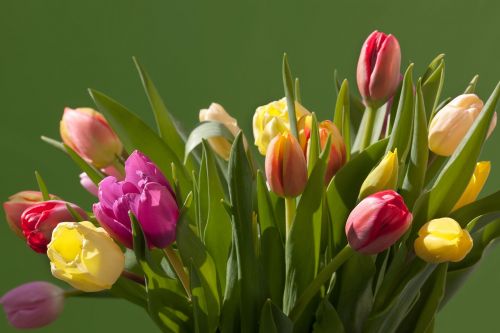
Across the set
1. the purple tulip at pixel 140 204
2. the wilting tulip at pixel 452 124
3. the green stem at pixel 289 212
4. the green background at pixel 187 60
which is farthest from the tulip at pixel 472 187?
the green background at pixel 187 60

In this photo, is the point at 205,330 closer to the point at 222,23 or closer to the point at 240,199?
the point at 240,199

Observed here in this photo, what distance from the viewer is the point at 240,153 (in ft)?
2.05

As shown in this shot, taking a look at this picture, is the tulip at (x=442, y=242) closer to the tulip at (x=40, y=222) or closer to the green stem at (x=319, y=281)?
the green stem at (x=319, y=281)

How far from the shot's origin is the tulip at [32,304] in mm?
689

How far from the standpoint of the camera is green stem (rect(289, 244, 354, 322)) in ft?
2.10

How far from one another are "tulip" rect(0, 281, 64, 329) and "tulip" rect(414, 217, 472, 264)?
0.28 m

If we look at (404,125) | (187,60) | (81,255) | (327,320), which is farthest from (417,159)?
(187,60)

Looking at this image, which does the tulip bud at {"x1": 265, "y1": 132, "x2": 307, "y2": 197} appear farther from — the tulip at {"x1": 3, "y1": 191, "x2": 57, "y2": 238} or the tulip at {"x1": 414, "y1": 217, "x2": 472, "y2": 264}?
the tulip at {"x1": 3, "y1": 191, "x2": 57, "y2": 238}

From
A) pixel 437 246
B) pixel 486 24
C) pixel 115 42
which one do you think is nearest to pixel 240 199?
pixel 437 246

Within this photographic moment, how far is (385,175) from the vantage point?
0.64 metres

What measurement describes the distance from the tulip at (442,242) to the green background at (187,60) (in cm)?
72

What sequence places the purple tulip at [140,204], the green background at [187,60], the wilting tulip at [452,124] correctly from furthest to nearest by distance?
1. the green background at [187,60]
2. the wilting tulip at [452,124]
3. the purple tulip at [140,204]

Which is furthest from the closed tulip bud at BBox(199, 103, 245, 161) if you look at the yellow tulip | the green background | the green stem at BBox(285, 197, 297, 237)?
the green background

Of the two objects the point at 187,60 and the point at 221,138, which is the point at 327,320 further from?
the point at 187,60
